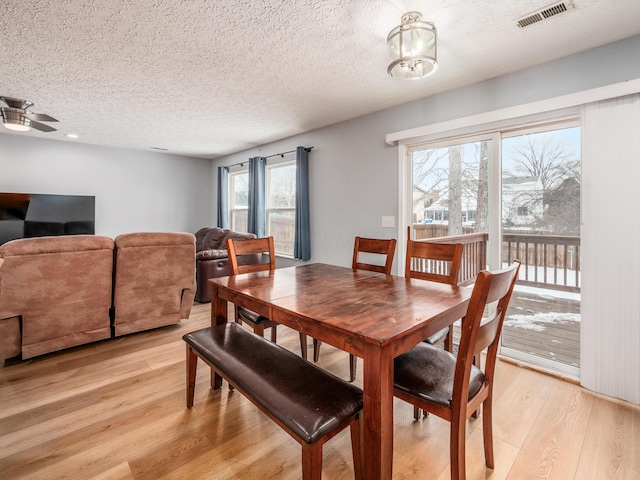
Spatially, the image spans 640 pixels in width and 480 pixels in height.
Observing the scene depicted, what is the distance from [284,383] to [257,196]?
13.5 feet

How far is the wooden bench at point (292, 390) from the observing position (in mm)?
1058

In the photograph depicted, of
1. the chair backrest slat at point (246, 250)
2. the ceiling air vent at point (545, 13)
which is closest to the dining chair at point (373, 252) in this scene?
the chair backrest slat at point (246, 250)

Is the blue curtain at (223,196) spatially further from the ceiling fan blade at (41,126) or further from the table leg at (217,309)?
the table leg at (217,309)

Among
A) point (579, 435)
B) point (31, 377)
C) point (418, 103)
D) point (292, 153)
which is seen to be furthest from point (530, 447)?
point (292, 153)

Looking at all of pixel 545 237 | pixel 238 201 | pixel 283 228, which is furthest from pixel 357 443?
pixel 238 201

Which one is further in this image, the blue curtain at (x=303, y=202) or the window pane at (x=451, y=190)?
the blue curtain at (x=303, y=202)

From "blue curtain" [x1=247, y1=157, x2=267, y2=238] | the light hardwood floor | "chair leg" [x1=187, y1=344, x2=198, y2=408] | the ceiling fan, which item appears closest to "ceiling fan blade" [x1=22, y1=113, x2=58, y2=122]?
the ceiling fan

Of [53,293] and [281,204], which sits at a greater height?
[281,204]

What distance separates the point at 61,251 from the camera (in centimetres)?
244

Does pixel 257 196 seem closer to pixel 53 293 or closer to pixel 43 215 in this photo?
pixel 53 293

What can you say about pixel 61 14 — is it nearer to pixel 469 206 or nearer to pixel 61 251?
pixel 61 251

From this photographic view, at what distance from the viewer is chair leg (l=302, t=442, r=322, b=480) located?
3.38ft

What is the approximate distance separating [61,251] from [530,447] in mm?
3392

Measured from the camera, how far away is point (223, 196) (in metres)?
5.95
